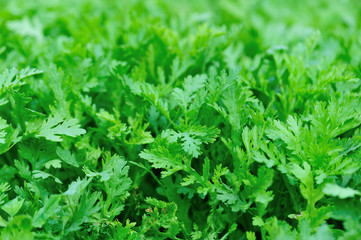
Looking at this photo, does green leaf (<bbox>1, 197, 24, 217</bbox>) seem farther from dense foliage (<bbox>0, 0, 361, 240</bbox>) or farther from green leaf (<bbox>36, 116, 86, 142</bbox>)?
green leaf (<bbox>36, 116, 86, 142</bbox>)

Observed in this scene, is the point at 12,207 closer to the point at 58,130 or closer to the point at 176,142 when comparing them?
the point at 58,130

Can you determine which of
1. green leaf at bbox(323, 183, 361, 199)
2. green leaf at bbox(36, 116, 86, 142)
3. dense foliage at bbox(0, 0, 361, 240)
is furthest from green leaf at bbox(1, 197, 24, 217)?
green leaf at bbox(323, 183, 361, 199)

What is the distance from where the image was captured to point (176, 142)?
4.59 ft

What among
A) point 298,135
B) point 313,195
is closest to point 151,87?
point 298,135

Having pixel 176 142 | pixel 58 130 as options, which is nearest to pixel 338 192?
pixel 176 142

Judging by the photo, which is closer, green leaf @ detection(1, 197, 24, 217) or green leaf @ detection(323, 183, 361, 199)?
green leaf @ detection(323, 183, 361, 199)

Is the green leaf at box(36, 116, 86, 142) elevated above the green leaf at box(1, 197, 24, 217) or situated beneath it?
elevated above

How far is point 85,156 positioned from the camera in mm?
1482

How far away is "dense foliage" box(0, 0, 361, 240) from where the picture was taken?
4.18ft

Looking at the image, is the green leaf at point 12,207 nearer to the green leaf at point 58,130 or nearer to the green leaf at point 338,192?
the green leaf at point 58,130

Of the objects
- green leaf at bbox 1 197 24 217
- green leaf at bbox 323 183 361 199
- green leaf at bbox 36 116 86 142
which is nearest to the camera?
green leaf at bbox 323 183 361 199

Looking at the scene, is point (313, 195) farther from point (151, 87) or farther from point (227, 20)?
point (227, 20)

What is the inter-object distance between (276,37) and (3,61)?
1.55 m

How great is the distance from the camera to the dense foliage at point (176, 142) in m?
1.27
